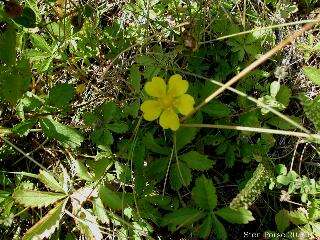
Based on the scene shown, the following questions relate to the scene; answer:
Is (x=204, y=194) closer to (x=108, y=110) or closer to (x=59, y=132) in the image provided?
(x=108, y=110)

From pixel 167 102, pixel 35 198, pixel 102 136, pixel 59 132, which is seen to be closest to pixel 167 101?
pixel 167 102

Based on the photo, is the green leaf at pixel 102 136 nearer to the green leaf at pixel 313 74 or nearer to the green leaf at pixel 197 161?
the green leaf at pixel 197 161

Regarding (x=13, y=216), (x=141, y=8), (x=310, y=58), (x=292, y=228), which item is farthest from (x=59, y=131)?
(x=310, y=58)

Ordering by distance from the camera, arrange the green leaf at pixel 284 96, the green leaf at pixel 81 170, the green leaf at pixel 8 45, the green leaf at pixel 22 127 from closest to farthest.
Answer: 1. the green leaf at pixel 8 45
2. the green leaf at pixel 22 127
3. the green leaf at pixel 81 170
4. the green leaf at pixel 284 96

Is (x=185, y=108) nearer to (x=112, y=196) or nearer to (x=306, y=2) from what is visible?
(x=112, y=196)

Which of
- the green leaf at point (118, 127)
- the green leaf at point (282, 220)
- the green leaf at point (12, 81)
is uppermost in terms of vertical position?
the green leaf at point (12, 81)

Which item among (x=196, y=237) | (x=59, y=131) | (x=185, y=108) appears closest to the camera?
(x=185, y=108)

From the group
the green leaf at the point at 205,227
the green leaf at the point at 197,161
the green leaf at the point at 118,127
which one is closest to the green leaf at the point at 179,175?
the green leaf at the point at 197,161
